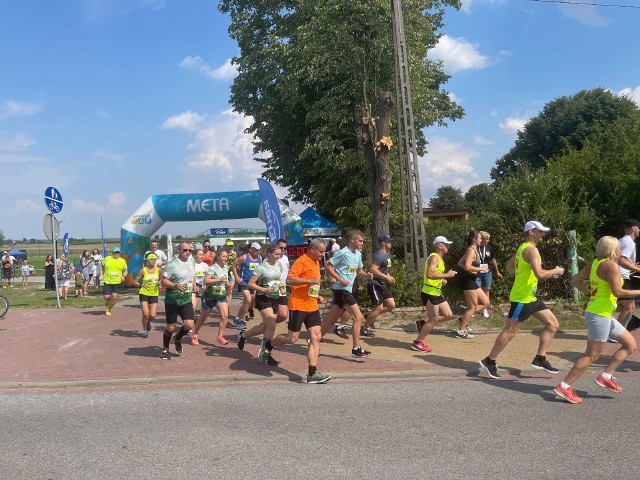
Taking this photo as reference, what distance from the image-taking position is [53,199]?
14656 millimetres

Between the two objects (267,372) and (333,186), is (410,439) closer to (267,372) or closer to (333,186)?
(267,372)

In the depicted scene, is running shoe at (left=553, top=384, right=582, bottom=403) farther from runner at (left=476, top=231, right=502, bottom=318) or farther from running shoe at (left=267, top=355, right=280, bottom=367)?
runner at (left=476, top=231, right=502, bottom=318)

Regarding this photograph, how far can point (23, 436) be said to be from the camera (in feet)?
16.8

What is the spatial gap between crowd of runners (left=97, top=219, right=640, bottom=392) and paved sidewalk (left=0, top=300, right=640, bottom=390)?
258 millimetres

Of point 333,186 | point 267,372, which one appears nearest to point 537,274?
point 267,372

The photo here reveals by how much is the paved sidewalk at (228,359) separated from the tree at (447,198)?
180 feet

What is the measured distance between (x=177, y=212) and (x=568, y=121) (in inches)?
1246

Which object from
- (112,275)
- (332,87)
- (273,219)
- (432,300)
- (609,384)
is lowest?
(609,384)

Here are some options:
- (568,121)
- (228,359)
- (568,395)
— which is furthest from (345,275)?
(568,121)

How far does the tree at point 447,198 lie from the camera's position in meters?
63.3

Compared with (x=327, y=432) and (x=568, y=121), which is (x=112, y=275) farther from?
(x=568, y=121)

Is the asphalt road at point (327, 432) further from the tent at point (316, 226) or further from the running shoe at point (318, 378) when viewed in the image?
the tent at point (316, 226)

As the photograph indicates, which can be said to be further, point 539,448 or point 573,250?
point 573,250

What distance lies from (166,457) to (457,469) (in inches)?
91.3
